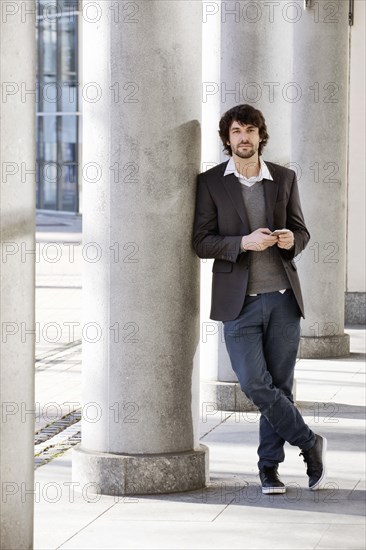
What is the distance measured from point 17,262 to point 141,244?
3.57m

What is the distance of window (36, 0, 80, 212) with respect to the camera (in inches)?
1789

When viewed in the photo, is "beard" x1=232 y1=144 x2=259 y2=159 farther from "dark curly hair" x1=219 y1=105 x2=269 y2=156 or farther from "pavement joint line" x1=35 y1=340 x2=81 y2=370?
"pavement joint line" x1=35 y1=340 x2=81 y2=370

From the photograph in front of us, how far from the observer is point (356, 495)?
7.02 m

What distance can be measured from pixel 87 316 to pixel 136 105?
3.71 feet

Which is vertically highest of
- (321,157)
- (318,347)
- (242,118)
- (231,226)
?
(321,157)

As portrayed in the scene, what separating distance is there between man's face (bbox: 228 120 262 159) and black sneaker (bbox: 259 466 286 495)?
1647 millimetres

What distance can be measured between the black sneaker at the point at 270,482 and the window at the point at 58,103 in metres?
38.5

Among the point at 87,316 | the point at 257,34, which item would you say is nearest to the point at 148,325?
the point at 87,316

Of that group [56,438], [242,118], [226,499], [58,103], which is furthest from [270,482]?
[58,103]

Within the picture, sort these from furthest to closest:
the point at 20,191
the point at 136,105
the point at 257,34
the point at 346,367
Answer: the point at 346,367 → the point at 257,34 → the point at 136,105 → the point at 20,191

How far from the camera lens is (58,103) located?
4609cm

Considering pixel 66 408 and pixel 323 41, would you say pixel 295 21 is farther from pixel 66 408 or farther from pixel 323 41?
pixel 66 408

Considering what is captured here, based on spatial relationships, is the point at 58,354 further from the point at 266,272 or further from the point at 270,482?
the point at 266,272

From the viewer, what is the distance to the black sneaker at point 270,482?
23.0ft
